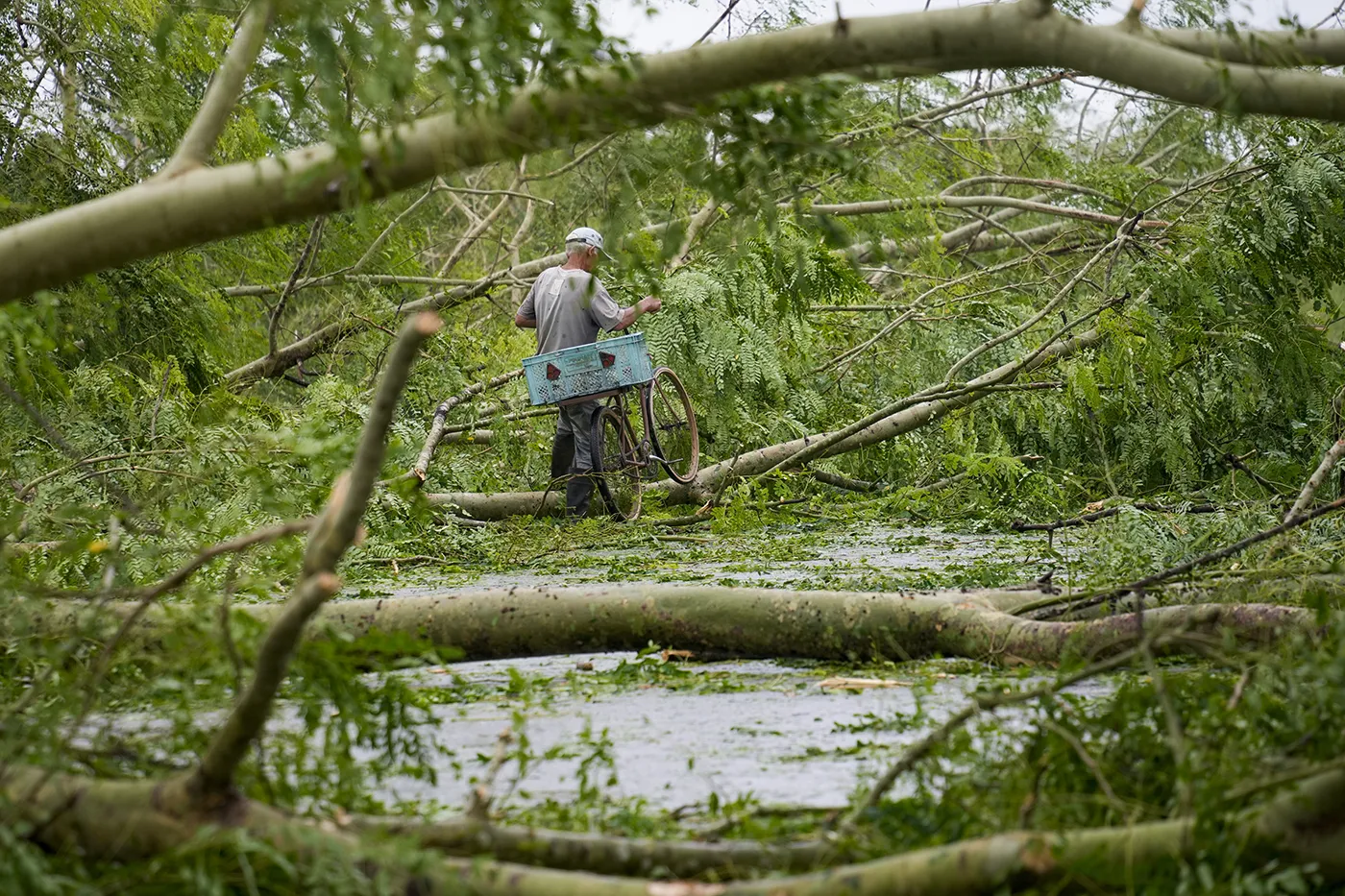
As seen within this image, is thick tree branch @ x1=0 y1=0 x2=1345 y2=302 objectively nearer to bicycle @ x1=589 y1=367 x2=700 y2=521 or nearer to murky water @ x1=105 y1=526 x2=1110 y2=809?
murky water @ x1=105 y1=526 x2=1110 y2=809

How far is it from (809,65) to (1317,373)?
18.7 ft

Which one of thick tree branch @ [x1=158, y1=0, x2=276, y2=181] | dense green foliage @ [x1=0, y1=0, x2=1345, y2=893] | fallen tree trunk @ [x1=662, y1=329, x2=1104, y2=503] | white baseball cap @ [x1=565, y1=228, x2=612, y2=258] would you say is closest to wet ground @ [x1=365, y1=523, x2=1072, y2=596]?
dense green foliage @ [x1=0, y1=0, x2=1345, y2=893]

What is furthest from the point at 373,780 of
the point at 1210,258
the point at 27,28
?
the point at 27,28

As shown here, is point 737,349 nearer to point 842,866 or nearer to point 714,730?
point 714,730

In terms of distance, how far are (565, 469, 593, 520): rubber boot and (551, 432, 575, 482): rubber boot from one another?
26 centimetres

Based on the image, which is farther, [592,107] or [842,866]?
[592,107]

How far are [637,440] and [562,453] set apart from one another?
0.52 meters

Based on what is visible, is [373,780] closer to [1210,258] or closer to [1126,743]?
[1126,743]

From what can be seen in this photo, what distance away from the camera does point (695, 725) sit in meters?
3.31

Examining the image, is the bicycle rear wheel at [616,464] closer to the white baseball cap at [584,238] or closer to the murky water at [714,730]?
the white baseball cap at [584,238]

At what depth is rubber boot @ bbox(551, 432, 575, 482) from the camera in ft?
30.1

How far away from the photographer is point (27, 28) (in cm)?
836

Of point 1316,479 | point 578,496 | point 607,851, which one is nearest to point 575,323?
point 578,496

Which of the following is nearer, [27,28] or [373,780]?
[373,780]
